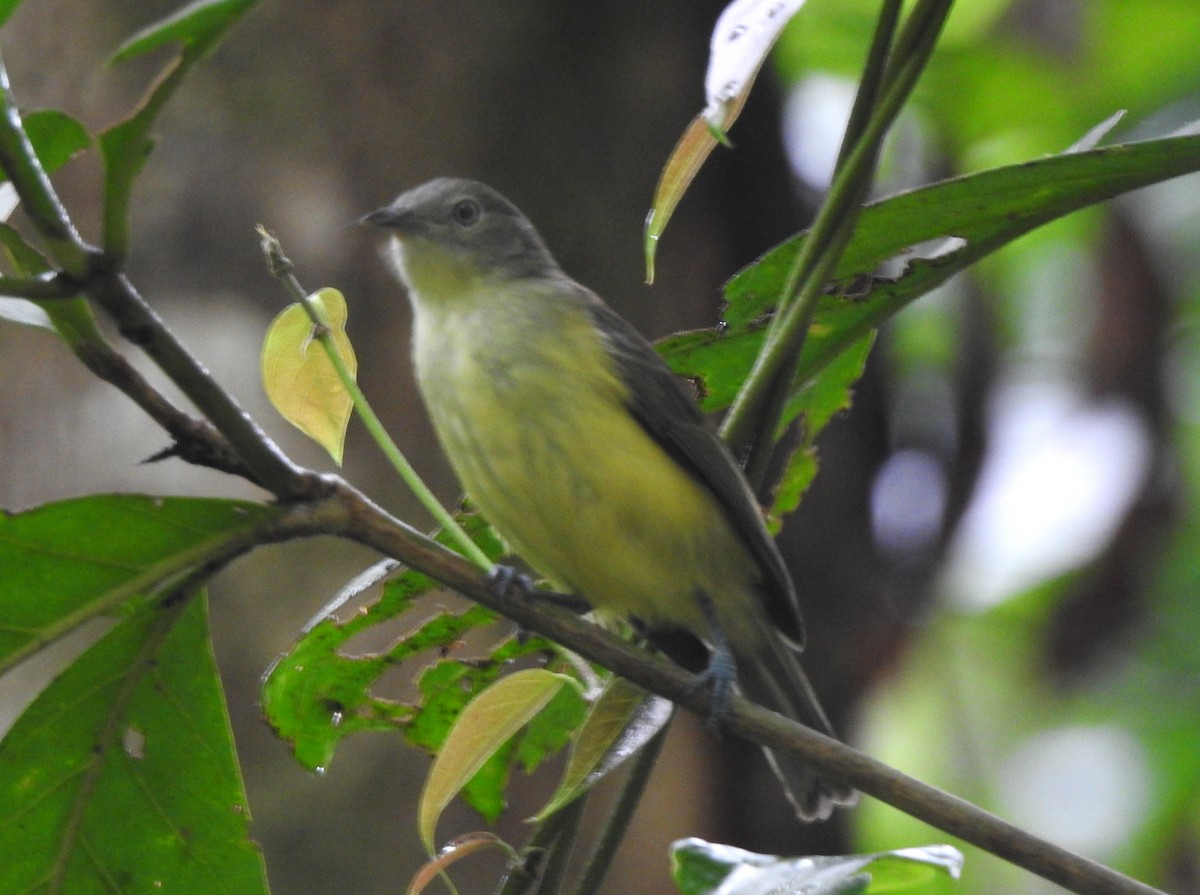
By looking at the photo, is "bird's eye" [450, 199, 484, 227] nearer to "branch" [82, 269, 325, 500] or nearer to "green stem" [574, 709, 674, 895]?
"green stem" [574, 709, 674, 895]

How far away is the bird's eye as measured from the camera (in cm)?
326

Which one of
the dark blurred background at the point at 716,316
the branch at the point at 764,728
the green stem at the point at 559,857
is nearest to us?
the branch at the point at 764,728

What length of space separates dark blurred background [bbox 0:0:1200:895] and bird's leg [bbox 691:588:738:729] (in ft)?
4.68

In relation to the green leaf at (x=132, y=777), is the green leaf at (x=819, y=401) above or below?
above

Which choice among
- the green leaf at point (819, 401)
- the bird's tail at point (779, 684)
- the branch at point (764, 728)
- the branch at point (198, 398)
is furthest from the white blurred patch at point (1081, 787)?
the branch at point (198, 398)

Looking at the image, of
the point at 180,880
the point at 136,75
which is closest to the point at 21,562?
the point at 180,880

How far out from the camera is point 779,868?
4.71 feet

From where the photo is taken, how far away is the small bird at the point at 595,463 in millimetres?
2547

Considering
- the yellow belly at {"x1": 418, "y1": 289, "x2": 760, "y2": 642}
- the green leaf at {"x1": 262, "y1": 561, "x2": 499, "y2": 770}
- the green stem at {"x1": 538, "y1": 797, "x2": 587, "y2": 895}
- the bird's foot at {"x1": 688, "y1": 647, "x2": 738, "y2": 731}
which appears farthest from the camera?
the yellow belly at {"x1": 418, "y1": 289, "x2": 760, "y2": 642}

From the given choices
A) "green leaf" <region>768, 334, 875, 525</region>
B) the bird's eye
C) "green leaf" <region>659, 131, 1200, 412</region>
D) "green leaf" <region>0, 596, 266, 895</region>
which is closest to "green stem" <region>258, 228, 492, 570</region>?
"green leaf" <region>0, 596, 266, 895</region>

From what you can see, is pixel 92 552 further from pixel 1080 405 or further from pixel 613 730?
pixel 1080 405

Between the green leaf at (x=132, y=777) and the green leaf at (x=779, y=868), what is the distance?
65 centimetres

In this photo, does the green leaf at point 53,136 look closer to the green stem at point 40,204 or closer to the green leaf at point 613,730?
the green stem at point 40,204

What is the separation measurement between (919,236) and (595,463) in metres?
0.77
